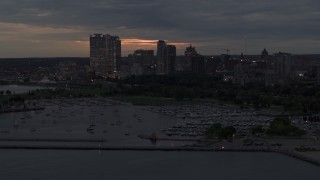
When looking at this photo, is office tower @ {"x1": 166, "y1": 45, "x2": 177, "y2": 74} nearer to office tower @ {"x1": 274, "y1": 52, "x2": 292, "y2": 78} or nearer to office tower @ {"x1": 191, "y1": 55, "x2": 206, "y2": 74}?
office tower @ {"x1": 191, "y1": 55, "x2": 206, "y2": 74}

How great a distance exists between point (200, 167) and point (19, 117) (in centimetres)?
725

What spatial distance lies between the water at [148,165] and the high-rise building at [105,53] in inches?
1187

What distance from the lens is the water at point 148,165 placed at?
7560 mm

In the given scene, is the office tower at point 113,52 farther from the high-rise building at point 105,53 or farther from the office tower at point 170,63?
the office tower at point 170,63

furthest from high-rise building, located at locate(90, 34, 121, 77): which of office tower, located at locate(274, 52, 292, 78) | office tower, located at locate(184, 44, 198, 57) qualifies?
office tower, located at locate(274, 52, 292, 78)

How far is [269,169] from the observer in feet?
25.9

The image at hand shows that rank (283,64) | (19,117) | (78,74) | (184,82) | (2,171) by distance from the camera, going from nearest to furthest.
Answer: (2,171) → (19,117) → (184,82) → (283,64) → (78,74)

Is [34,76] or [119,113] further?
[34,76]

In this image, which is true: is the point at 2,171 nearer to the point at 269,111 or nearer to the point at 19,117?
the point at 19,117

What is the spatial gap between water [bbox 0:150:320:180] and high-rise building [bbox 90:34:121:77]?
30139mm

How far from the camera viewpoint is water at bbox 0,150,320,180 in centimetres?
756

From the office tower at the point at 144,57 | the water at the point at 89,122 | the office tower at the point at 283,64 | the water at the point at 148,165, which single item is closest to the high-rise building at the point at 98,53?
the office tower at the point at 144,57

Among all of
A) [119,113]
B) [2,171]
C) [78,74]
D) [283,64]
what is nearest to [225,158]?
[2,171]

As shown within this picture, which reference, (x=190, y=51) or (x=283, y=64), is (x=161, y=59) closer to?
(x=190, y=51)
